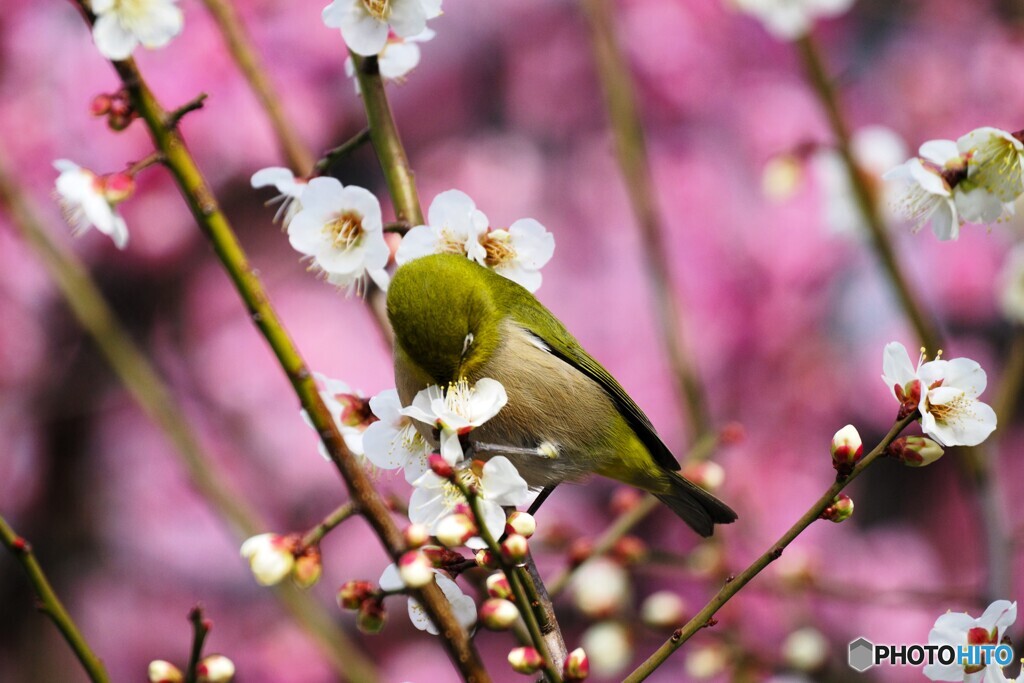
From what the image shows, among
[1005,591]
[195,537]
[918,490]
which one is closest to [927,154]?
[1005,591]

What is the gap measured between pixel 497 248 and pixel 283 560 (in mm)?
219

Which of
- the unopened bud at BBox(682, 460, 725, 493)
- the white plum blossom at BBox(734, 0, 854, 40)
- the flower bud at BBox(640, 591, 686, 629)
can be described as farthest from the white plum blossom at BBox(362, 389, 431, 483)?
the white plum blossom at BBox(734, 0, 854, 40)

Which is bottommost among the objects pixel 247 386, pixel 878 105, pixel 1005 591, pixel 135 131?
pixel 1005 591

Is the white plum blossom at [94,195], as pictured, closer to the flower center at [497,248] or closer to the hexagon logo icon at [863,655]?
the flower center at [497,248]

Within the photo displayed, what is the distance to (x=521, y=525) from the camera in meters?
0.42

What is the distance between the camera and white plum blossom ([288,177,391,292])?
522 mm

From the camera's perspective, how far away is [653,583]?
4.84 feet

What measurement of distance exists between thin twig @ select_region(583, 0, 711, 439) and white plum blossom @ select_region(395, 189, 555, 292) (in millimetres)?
456

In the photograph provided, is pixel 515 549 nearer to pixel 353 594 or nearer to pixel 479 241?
pixel 353 594

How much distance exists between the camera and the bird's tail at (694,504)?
71 cm

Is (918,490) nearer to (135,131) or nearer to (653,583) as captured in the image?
(653,583)

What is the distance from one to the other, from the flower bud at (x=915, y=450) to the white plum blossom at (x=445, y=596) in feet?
0.77

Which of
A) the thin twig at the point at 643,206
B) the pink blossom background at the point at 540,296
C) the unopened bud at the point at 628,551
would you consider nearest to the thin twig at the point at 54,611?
the unopened bud at the point at 628,551

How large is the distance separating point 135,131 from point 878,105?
1.29 m
